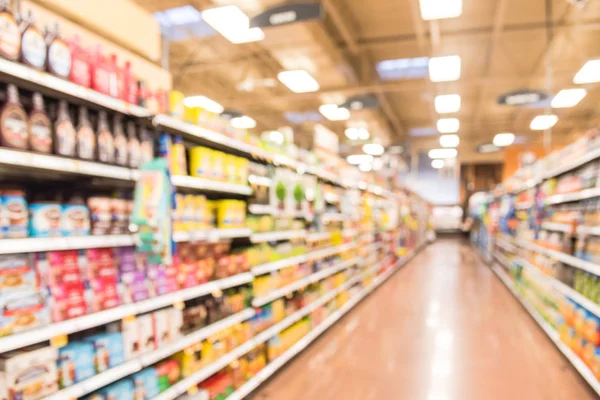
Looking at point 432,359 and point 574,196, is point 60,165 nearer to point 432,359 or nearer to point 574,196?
point 432,359

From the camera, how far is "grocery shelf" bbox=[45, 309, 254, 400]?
207cm

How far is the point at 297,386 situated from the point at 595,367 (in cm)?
265

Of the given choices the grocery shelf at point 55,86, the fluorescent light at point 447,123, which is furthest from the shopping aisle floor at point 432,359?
the fluorescent light at point 447,123

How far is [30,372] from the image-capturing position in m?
1.92

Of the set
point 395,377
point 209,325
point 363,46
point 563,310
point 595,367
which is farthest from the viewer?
point 363,46

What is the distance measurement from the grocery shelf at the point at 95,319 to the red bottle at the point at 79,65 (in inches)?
45.5

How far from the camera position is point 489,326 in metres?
6.18

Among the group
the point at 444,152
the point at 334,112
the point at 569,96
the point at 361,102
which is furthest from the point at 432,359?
the point at 444,152

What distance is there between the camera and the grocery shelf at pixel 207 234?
2.88 metres

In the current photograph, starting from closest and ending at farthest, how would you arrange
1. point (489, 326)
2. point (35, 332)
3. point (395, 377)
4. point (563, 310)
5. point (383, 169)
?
point (35, 332)
point (395, 377)
point (563, 310)
point (489, 326)
point (383, 169)

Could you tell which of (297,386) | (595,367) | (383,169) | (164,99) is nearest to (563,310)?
(595,367)

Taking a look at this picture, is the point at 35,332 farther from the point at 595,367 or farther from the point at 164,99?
the point at 595,367

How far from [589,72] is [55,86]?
29.3 feet

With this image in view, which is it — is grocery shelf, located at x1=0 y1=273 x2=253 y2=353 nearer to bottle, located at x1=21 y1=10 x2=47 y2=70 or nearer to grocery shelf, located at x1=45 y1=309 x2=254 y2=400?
grocery shelf, located at x1=45 y1=309 x2=254 y2=400
